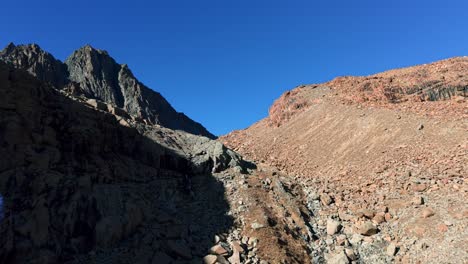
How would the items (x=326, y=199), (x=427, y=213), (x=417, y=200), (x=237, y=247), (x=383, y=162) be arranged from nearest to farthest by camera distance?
(x=237, y=247), (x=427, y=213), (x=417, y=200), (x=326, y=199), (x=383, y=162)

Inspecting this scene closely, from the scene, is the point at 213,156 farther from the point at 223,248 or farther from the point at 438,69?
the point at 438,69

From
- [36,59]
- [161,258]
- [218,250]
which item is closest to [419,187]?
[218,250]

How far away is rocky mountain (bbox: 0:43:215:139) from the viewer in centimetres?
6738

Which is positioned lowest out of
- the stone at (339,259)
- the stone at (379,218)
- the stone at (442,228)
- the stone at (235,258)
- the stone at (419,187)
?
the stone at (339,259)

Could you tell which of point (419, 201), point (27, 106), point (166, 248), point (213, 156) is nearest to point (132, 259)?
point (166, 248)

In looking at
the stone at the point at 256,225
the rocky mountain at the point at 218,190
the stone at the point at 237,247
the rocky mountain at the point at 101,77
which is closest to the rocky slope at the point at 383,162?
the rocky mountain at the point at 218,190

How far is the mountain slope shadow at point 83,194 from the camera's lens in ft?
51.8

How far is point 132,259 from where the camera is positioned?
1617 centimetres

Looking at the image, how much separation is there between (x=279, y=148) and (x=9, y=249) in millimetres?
26320

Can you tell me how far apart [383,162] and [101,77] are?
223ft

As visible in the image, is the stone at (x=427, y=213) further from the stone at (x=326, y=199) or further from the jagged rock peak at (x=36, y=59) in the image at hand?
the jagged rock peak at (x=36, y=59)

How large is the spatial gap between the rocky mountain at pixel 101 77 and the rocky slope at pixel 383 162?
39901mm

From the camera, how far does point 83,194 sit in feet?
58.6

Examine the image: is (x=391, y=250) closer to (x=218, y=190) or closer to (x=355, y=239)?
(x=355, y=239)
